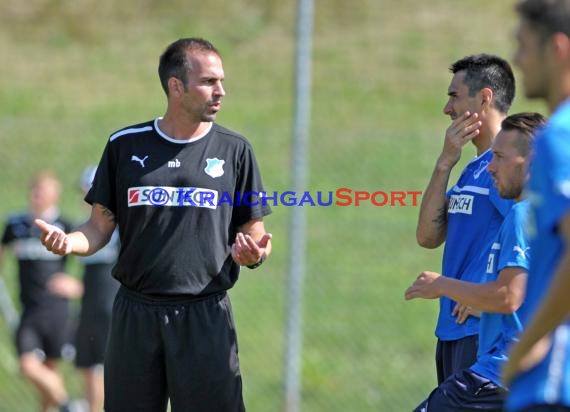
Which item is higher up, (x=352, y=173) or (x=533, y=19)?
A: (x=533, y=19)

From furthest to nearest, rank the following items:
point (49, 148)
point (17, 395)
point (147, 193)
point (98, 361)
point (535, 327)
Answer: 1. point (49, 148)
2. point (17, 395)
3. point (98, 361)
4. point (147, 193)
5. point (535, 327)

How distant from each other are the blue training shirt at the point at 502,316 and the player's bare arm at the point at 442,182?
49 centimetres

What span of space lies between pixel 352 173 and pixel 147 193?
Answer: 5552 mm

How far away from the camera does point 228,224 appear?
5.34m

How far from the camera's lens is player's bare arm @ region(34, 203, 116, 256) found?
5.06 meters

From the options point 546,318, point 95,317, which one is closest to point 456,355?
point 546,318

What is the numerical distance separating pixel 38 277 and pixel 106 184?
484 cm

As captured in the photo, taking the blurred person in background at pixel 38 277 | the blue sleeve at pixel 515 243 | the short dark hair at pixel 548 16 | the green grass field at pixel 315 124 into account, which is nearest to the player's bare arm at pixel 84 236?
the blue sleeve at pixel 515 243

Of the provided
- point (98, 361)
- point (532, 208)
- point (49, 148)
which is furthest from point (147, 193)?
point (49, 148)

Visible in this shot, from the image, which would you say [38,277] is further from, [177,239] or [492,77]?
[492,77]

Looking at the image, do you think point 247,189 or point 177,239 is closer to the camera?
point 177,239

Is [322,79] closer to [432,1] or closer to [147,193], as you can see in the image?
[432,1]

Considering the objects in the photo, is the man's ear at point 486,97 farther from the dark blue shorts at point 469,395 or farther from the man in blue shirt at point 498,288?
the dark blue shorts at point 469,395

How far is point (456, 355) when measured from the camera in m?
4.93
